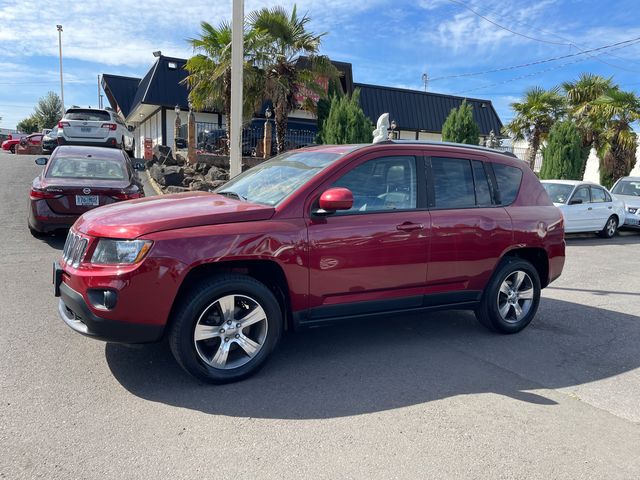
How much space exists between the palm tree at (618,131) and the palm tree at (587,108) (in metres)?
0.24

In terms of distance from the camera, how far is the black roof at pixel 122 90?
30.7 metres

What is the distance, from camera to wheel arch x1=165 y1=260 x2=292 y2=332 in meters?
3.71

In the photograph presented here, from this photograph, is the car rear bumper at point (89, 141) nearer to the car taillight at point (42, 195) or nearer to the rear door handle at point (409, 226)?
the car taillight at point (42, 195)

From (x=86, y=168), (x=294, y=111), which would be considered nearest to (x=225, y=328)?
(x=86, y=168)

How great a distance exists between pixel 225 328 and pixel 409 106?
24.4 meters

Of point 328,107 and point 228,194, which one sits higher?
point 328,107

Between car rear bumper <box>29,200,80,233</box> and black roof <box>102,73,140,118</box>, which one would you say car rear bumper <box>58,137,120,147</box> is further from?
black roof <box>102,73,140,118</box>

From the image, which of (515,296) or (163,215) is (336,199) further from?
(515,296)

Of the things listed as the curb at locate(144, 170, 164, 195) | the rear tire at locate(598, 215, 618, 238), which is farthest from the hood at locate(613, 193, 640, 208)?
the curb at locate(144, 170, 164, 195)

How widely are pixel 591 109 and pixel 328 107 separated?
34.9ft

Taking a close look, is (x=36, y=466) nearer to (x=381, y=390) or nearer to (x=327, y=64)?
(x=381, y=390)

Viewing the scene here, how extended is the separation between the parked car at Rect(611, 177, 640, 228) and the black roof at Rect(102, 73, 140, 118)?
26163 mm

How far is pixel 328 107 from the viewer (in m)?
17.4

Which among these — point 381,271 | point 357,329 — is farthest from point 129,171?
point 381,271
